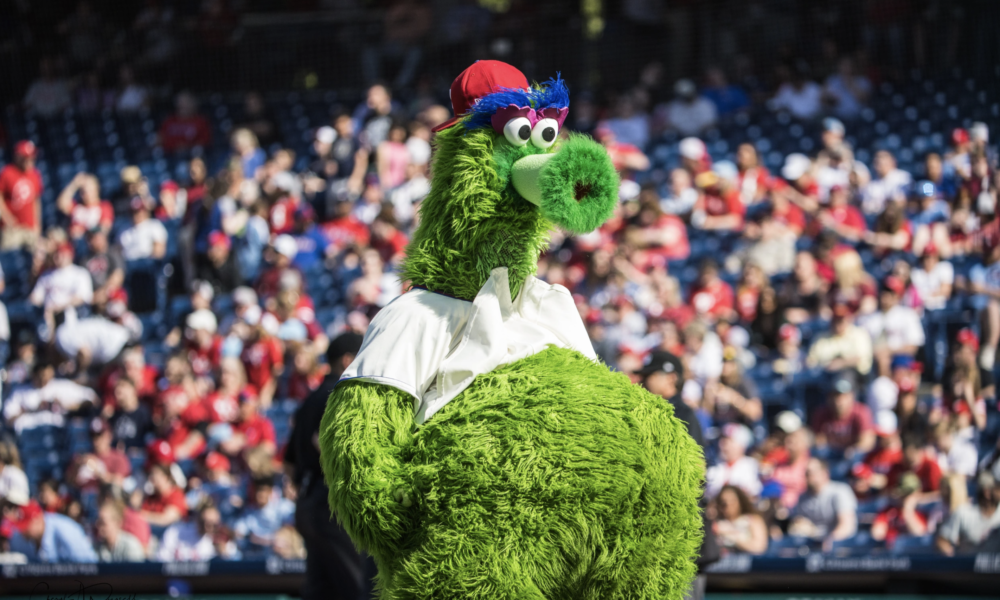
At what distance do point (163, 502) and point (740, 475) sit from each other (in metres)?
3.54

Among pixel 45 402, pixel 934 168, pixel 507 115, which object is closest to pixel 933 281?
pixel 934 168

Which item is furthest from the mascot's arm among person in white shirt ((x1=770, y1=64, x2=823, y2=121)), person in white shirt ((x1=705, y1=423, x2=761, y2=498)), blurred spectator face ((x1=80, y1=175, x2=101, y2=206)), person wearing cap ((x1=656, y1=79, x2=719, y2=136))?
person in white shirt ((x1=770, y1=64, x2=823, y2=121))

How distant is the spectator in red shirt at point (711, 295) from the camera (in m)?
6.93

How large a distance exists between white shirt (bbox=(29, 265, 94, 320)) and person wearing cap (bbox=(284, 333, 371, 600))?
4660 mm

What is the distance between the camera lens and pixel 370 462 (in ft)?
5.96

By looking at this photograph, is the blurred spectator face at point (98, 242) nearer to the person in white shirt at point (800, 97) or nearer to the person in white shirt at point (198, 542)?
the person in white shirt at point (198, 542)

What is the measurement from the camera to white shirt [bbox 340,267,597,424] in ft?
6.30

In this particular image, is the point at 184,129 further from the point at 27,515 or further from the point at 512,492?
the point at 512,492

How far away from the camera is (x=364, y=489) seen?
1.80 metres

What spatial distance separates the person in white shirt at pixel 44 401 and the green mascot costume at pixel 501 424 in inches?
228

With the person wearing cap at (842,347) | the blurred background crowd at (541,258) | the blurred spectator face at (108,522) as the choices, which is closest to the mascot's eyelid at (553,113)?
the blurred background crowd at (541,258)

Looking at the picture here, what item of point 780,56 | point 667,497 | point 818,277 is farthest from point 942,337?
point 667,497

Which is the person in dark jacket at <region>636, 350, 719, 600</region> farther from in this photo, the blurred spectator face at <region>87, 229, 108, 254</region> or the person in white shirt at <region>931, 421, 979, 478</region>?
the blurred spectator face at <region>87, 229, 108, 254</region>

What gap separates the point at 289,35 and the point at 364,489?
887 cm
